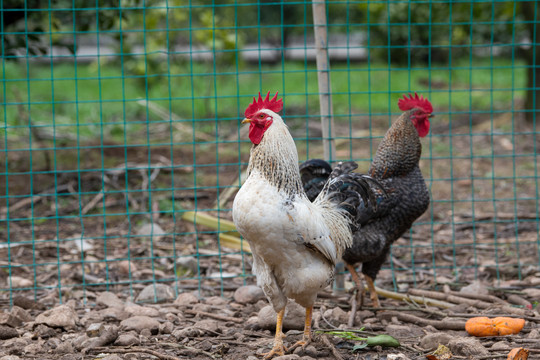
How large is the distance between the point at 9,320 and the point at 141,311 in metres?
0.97

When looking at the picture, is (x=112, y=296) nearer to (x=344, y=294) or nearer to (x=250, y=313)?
(x=250, y=313)

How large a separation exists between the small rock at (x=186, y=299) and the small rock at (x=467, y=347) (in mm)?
2181

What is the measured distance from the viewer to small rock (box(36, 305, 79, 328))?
14.4 feet

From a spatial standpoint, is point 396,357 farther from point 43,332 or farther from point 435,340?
point 43,332

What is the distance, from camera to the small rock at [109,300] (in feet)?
16.2

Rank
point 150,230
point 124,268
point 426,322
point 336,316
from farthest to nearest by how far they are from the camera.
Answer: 1. point 150,230
2. point 124,268
3. point 336,316
4. point 426,322

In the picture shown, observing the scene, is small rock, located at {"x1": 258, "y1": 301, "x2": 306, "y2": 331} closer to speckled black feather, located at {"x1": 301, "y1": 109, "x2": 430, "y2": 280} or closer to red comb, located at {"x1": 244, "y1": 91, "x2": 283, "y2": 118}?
speckled black feather, located at {"x1": 301, "y1": 109, "x2": 430, "y2": 280}

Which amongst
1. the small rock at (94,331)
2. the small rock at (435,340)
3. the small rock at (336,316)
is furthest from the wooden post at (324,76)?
the small rock at (94,331)

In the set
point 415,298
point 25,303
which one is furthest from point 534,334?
point 25,303

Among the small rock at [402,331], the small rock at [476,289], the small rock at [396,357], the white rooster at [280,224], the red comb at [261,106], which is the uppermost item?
the red comb at [261,106]

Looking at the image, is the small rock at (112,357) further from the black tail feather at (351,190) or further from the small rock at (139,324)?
the black tail feather at (351,190)

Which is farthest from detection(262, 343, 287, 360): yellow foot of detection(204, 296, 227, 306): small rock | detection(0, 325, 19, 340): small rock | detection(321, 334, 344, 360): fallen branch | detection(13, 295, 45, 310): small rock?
detection(13, 295, 45, 310): small rock

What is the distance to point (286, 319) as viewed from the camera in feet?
14.6

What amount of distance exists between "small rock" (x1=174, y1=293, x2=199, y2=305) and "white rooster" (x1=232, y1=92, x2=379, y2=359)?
1232 mm
